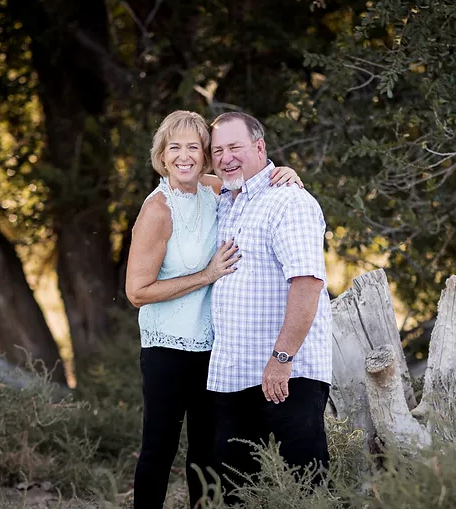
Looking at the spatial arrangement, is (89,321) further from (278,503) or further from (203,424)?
(278,503)

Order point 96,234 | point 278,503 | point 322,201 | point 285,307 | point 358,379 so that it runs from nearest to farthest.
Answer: point 278,503 < point 285,307 < point 358,379 < point 322,201 < point 96,234

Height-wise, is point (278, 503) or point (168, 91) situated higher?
point (168, 91)

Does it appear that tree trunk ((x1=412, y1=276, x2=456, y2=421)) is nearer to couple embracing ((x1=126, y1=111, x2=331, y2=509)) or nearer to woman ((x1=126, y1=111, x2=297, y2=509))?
couple embracing ((x1=126, y1=111, x2=331, y2=509))

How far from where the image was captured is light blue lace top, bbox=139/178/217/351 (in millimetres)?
3936

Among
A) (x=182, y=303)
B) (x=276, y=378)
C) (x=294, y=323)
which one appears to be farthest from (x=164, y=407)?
(x=294, y=323)

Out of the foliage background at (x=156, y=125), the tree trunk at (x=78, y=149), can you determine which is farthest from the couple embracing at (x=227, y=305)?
the tree trunk at (x=78, y=149)

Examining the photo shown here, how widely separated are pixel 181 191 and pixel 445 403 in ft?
5.35

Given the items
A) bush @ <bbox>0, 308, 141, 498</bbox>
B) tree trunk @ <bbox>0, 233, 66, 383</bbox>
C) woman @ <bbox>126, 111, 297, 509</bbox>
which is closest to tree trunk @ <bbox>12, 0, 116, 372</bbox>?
tree trunk @ <bbox>0, 233, 66, 383</bbox>

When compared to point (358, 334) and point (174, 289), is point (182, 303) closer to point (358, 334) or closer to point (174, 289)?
point (174, 289)

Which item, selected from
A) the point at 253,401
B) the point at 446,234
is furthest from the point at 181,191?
the point at 446,234

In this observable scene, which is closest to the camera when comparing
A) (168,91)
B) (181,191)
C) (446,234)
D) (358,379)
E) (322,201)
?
(181,191)

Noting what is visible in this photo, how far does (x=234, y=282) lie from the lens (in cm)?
383

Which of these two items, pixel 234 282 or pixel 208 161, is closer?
pixel 234 282

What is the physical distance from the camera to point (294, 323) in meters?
3.64
